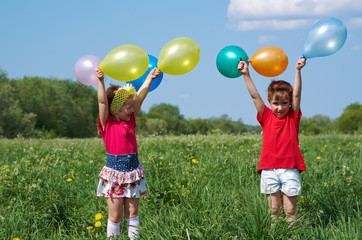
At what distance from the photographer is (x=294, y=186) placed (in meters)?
3.55

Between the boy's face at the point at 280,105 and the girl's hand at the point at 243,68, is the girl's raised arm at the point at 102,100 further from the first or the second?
the boy's face at the point at 280,105

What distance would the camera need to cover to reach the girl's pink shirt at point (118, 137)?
12.0 feet

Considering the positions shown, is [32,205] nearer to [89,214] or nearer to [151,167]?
[89,214]

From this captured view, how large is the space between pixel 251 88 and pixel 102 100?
146 cm

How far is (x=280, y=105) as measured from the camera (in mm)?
3670

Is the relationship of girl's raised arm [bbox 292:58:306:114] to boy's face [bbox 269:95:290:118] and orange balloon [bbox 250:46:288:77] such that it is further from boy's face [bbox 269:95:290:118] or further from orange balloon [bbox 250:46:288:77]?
orange balloon [bbox 250:46:288:77]

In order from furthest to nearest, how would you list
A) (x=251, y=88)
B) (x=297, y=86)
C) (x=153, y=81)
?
1. (x=153, y=81)
2. (x=251, y=88)
3. (x=297, y=86)

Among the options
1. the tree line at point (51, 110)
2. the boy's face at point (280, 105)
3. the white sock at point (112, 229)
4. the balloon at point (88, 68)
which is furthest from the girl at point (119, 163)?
the tree line at point (51, 110)

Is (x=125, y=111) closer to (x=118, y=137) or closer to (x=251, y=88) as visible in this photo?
(x=118, y=137)

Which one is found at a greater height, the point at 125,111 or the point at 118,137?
the point at 125,111

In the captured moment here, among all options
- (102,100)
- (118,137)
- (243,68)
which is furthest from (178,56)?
(118,137)

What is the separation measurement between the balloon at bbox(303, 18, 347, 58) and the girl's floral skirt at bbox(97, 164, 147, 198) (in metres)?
2.10

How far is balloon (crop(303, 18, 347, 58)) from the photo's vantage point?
3.67m

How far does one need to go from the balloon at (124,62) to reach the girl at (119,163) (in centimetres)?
11
